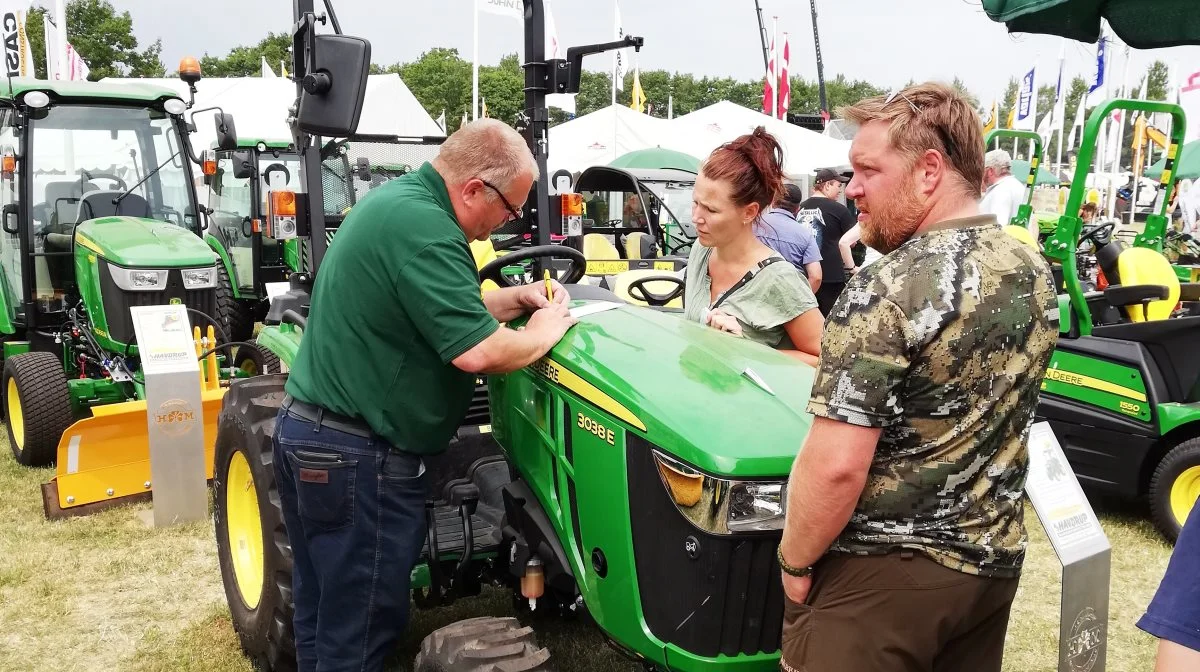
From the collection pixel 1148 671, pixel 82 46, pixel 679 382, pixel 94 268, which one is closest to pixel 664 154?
pixel 94 268

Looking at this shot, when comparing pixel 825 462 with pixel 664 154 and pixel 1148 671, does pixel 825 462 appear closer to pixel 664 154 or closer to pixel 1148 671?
pixel 1148 671

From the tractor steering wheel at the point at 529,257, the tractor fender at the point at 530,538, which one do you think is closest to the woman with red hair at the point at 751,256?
the tractor steering wheel at the point at 529,257

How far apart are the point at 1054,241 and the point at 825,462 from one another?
3785 millimetres

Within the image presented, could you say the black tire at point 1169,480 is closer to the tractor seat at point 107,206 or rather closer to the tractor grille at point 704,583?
the tractor grille at point 704,583

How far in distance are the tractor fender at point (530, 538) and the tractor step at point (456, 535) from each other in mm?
100

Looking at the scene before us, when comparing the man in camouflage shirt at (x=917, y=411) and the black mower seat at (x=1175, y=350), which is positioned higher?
→ the man in camouflage shirt at (x=917, y=411)

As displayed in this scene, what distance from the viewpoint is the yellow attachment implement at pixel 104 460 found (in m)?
4.68

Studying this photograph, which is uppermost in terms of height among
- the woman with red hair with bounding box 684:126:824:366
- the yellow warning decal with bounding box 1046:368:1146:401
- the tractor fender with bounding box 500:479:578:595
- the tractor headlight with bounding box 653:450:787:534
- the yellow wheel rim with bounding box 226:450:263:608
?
the woman with red hair with bounding box 684:126:824:366

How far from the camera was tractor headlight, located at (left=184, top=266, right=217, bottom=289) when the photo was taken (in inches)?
239

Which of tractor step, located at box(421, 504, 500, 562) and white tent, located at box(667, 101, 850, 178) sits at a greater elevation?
white tent, located at box(667, 101, 850, 178)

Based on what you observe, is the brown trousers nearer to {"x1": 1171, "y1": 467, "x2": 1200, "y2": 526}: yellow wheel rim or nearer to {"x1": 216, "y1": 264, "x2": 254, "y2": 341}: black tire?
{"x1": 1171, "y1": 467, "x2": 1200, "y2": 526}: yellow wheel rim

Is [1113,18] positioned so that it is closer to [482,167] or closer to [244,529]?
[482,167]

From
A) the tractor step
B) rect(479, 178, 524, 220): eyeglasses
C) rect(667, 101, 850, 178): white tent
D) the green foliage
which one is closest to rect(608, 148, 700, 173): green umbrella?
rect(667, 101, 850, 178): white tent

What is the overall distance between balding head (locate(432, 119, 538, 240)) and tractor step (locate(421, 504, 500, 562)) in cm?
93
